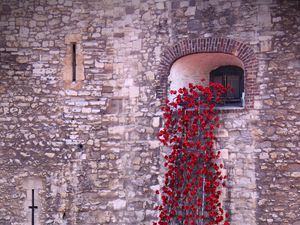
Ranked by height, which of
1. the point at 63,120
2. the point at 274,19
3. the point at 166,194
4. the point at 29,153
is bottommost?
the point at 166,194

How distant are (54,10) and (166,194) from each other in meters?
3.57

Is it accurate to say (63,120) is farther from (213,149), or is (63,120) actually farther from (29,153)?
(213,149)

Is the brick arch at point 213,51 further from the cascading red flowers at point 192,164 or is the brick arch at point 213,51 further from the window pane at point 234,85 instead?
the window pane at point 234,85

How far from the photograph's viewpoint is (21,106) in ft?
28.8

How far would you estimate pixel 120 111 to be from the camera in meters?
8.53

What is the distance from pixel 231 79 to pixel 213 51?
87cm

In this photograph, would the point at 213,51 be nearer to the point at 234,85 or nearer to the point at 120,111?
the point at 234,85

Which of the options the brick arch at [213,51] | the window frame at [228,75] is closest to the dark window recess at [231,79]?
the window frame at [228,75]

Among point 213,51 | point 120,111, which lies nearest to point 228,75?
point 213,51

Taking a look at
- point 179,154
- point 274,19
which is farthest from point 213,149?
point 274,19

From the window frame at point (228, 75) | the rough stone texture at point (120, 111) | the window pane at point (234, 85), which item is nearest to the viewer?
the rough stone texture at point (120, 111)

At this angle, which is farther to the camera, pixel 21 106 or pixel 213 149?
pixel 21 106

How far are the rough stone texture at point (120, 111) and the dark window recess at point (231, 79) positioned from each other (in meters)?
0.78

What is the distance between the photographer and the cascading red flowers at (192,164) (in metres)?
7.93
